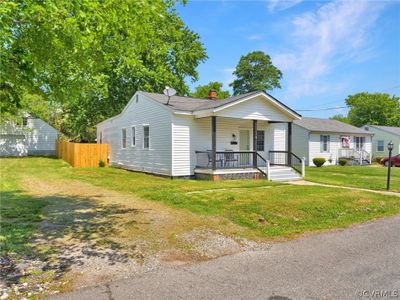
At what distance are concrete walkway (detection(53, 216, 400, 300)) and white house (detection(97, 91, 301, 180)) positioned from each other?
9955 millimetres

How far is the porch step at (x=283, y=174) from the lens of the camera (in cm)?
1636

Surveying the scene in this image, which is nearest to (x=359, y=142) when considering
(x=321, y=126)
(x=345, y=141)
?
(x=345, y=141)

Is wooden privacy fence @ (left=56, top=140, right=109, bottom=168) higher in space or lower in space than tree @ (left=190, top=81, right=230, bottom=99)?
lower

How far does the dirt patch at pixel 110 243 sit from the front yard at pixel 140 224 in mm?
14

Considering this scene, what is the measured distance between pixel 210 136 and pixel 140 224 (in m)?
10.5

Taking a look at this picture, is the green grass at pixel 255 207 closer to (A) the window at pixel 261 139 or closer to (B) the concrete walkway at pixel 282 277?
(B) the concrete walkway at pixel 282 277

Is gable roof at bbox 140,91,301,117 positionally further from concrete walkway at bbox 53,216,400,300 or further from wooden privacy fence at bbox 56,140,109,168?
concrete walkway at bbox 53,216,400,300

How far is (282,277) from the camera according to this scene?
4.36m

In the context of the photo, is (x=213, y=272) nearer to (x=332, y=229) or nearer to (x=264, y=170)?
(x=332, y=229)

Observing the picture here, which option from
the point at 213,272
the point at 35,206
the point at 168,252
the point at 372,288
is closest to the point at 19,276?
the point at 168,252

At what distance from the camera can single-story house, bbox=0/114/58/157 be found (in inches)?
1324

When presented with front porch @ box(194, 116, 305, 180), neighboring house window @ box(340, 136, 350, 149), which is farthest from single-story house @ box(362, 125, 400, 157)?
front porch @ box(194, 116, 305, 180)

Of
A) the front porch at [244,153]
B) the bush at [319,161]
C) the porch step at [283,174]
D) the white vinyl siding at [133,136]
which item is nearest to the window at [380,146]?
the bush at [319,161]

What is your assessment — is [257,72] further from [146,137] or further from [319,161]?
[146,137]
